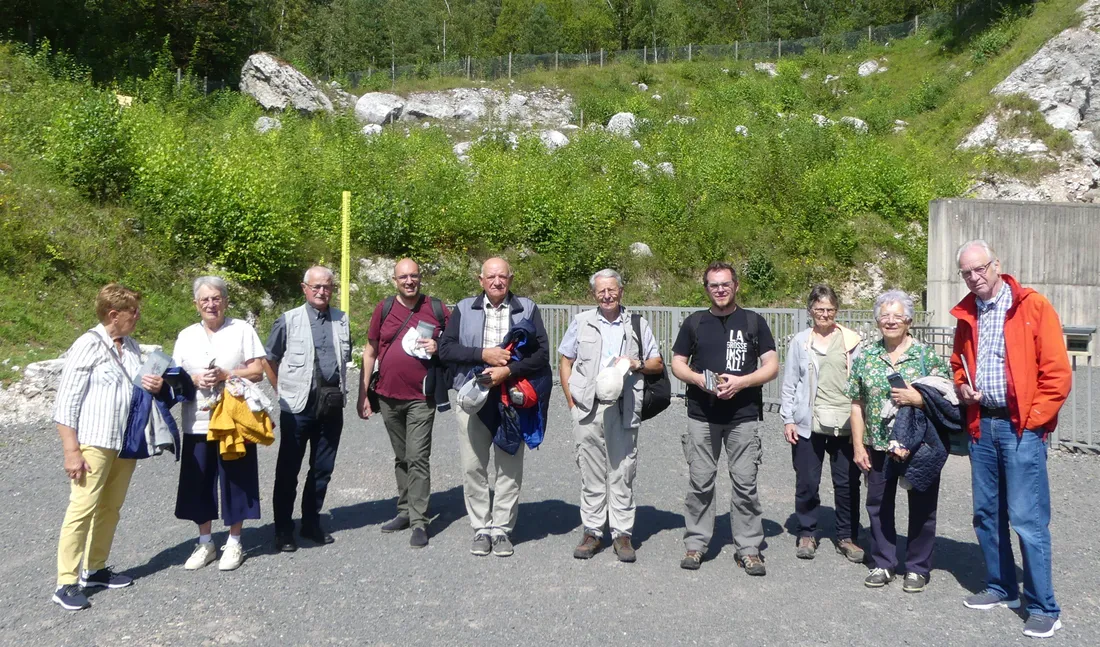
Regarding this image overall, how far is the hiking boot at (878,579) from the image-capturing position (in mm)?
5027

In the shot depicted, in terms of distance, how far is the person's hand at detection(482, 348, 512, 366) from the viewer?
18.2 feet

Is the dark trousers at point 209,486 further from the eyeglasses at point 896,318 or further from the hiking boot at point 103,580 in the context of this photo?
the eyeglasses at point 896,318

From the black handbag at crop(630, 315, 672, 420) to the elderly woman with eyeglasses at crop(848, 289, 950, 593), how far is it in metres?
1.16

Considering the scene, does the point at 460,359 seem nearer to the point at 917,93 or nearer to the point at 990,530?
the point at 990,530

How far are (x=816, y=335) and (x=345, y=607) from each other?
3.57 m

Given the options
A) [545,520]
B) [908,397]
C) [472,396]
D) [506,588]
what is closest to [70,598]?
[506,588]

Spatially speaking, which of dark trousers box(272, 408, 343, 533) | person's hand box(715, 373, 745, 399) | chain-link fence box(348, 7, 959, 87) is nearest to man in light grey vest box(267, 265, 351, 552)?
dark trousers box(272, 408, 343, 533)

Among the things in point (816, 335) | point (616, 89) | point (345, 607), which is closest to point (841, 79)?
point (616, 89)

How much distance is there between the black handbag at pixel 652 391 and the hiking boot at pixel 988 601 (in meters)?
2.07

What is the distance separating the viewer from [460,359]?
18.5 ft

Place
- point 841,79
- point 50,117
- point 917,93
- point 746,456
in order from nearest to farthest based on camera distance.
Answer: point 746,456, point 50,117, point 917,93, point 841,79

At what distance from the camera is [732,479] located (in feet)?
17.8

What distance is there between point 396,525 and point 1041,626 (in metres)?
4.09

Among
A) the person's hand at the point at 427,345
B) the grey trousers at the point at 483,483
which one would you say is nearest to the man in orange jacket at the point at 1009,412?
the grey trousers at the point at 483,483
